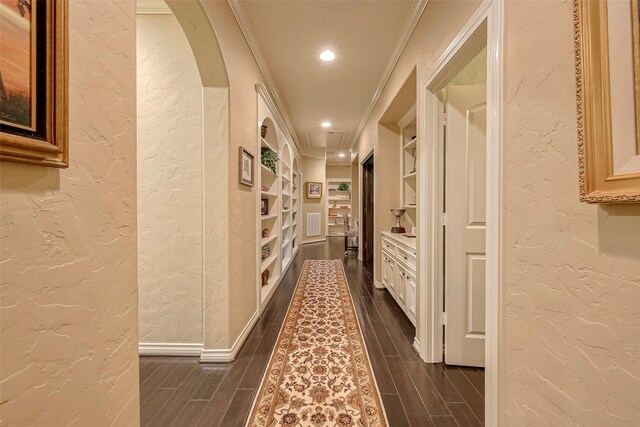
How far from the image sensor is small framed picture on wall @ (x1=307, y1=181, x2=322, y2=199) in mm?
8055

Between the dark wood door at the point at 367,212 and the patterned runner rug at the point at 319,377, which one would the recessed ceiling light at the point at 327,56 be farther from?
the patterned runner rug at the point at 319,377

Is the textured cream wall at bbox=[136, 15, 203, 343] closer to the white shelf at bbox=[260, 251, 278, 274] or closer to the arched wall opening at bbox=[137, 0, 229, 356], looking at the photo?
the arched wall opening at bbox=[137, 0, 229, 356]

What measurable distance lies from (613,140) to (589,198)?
6.4 inches

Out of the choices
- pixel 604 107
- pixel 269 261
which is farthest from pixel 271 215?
pixel 604 107

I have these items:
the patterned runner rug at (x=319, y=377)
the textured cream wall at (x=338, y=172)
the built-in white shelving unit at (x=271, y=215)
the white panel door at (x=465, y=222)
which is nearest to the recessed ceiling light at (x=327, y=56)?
the built-in white shelving unit at (x=271, y=215)

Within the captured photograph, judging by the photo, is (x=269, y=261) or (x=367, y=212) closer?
(x=269, y=261)

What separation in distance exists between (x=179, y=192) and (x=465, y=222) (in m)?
2.23

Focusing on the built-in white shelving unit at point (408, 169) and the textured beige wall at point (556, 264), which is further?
the built-in white shelving unit at point (408, 169)

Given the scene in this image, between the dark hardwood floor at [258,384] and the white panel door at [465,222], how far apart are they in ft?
0.92

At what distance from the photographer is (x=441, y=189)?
6.09ft

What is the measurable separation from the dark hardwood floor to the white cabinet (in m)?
0.31

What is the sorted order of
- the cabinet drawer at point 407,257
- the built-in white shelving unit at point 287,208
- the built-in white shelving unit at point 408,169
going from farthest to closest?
the built-in white shelving unit at point 287,208 → the built-in white shelving unit at point 408,169 → the cabinet drawer at point 407,257

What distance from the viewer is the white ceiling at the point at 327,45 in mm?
2082

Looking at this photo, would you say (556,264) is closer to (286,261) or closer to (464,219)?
(464,219)
